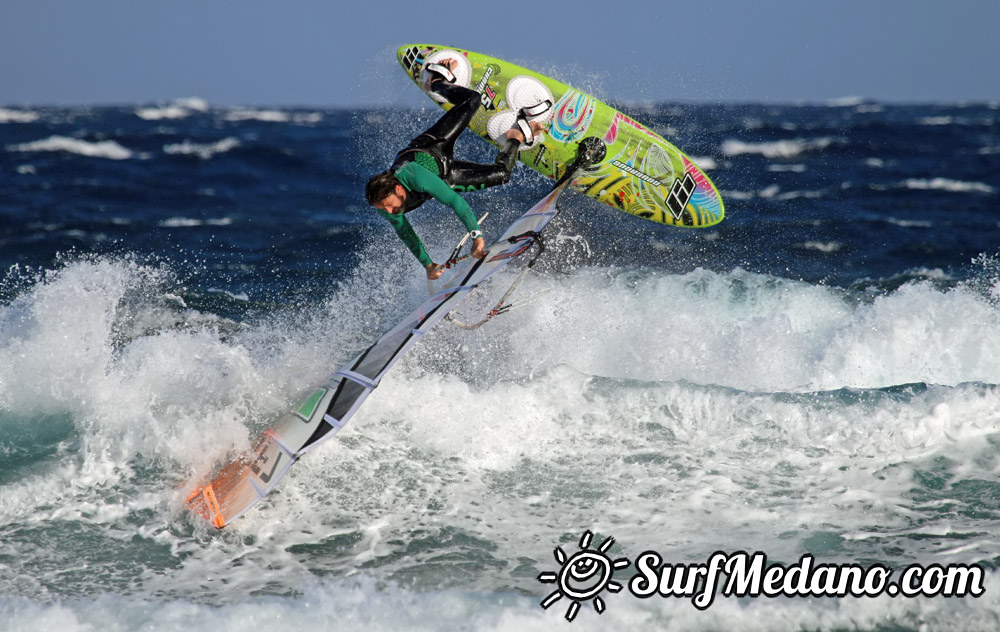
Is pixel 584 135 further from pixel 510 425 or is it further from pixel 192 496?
pixel 192 496

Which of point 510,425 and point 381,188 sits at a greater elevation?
point 381,188

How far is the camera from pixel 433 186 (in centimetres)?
568

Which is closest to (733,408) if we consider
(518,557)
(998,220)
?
(518,557)

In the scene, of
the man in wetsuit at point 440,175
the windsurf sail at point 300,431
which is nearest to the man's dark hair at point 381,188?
the man in wetsuit at point 440,175

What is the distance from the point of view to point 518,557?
15.4 ft

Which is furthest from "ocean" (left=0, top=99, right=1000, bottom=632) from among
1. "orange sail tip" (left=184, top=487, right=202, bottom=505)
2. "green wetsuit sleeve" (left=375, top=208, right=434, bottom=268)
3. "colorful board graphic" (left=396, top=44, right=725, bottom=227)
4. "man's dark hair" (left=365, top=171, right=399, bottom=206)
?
"man's dark hair" (left=365, top=171, right=399, bottom=206)

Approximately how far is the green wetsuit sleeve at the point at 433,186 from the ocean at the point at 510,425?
160cm

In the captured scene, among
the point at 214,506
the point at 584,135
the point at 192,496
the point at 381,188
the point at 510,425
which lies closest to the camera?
the point at 214,506

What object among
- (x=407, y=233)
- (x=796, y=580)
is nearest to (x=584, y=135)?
(x=407, y=233)

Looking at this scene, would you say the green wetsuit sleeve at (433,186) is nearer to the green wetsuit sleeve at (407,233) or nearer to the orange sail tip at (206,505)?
the green wetsuit sleeve at (407,233)

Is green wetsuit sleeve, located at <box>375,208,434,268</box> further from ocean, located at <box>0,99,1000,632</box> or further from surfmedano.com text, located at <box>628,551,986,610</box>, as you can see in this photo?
surfmedano.com text, located at <box>628,551,986,610</box>

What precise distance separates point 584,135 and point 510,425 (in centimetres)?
302

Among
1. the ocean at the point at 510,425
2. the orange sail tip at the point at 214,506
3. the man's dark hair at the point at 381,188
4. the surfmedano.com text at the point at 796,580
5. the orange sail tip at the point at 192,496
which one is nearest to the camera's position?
the surfmedano.com text at the point at 796,580

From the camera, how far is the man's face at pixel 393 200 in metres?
5.67
